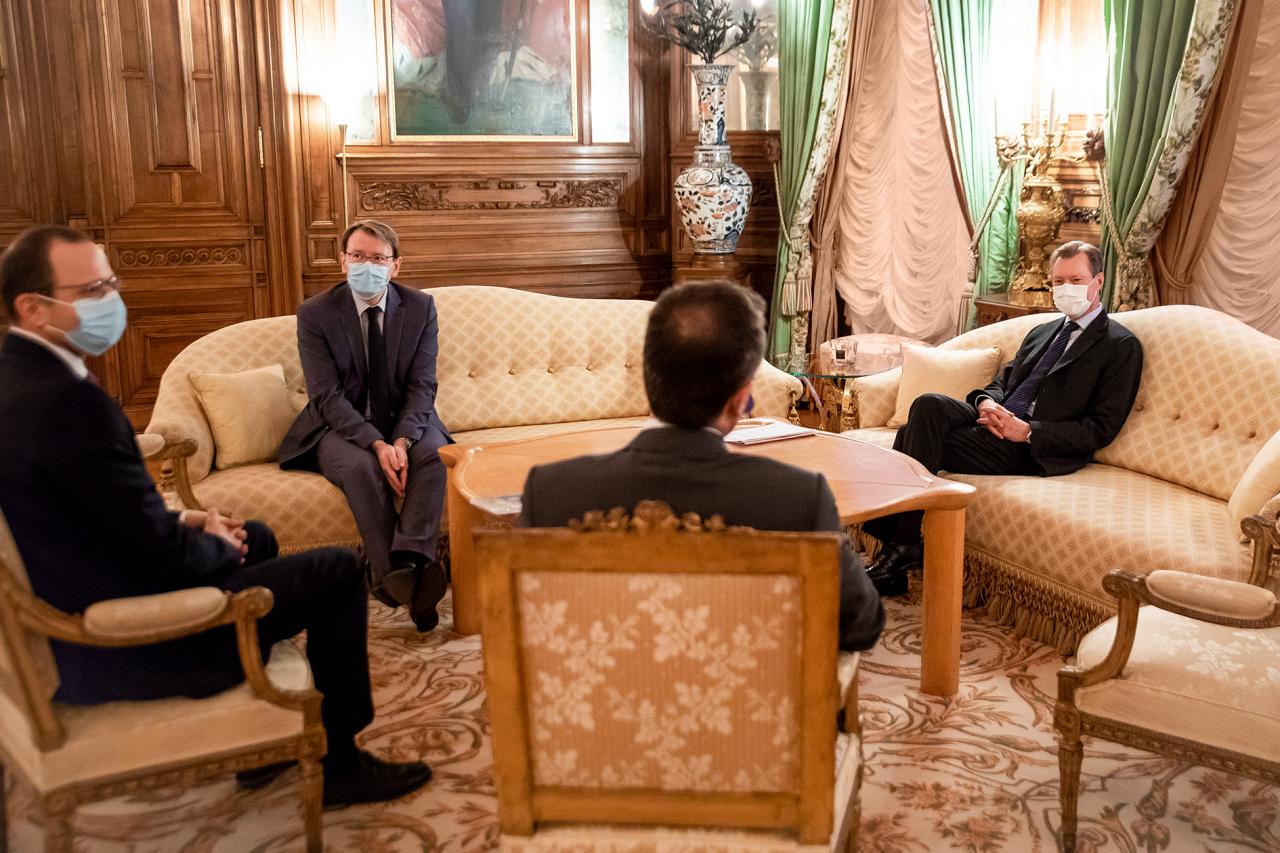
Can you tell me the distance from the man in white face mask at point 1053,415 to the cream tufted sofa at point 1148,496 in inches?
3.3

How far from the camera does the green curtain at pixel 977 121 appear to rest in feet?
19.4

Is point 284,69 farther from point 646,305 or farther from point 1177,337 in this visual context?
point 1177,337

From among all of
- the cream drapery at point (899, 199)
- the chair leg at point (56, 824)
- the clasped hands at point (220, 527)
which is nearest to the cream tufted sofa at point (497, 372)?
the clasped hands at point (220, 527)

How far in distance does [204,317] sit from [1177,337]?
5.17 m

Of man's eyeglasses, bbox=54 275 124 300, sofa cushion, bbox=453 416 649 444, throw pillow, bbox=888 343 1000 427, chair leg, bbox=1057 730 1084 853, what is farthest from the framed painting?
chair leg, bbox=1057 730 1084 853

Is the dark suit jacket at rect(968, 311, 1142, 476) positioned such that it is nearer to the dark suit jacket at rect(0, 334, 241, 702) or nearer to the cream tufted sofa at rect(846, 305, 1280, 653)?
the cream tufted sofa at rect(846, 305, 1280, 653)

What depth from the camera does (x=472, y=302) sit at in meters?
4.79

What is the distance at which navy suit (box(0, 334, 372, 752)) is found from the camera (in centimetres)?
214

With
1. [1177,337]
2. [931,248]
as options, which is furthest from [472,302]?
[931,248]

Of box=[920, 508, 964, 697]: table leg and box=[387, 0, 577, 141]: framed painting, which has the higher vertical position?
box=[387, 0, 577, 141]: framed painting

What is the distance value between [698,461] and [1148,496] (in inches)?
96.5

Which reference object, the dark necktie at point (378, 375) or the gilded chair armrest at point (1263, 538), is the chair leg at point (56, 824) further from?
the gilded chair armrest at point (1263, 538)

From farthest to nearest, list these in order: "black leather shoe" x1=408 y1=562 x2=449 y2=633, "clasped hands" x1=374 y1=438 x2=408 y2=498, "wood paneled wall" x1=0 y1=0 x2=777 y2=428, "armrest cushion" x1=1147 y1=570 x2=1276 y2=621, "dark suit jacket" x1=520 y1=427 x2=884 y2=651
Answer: "wood paneled wall" x1=0 y1=0 x2=777 y2=428, "clasped hands" x1=374 y1=438 x2=408 y2=498, "black leather shoe" x1=408 y1=562 x2=449 y2=633, "armrest cushion" x1=1147 y1=570 x2=1276 y2=621, "dark suit jacket" x1=520 y1=427 x2=884 y2=651

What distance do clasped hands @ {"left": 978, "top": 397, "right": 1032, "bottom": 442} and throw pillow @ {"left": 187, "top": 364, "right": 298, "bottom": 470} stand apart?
2.46 meters
